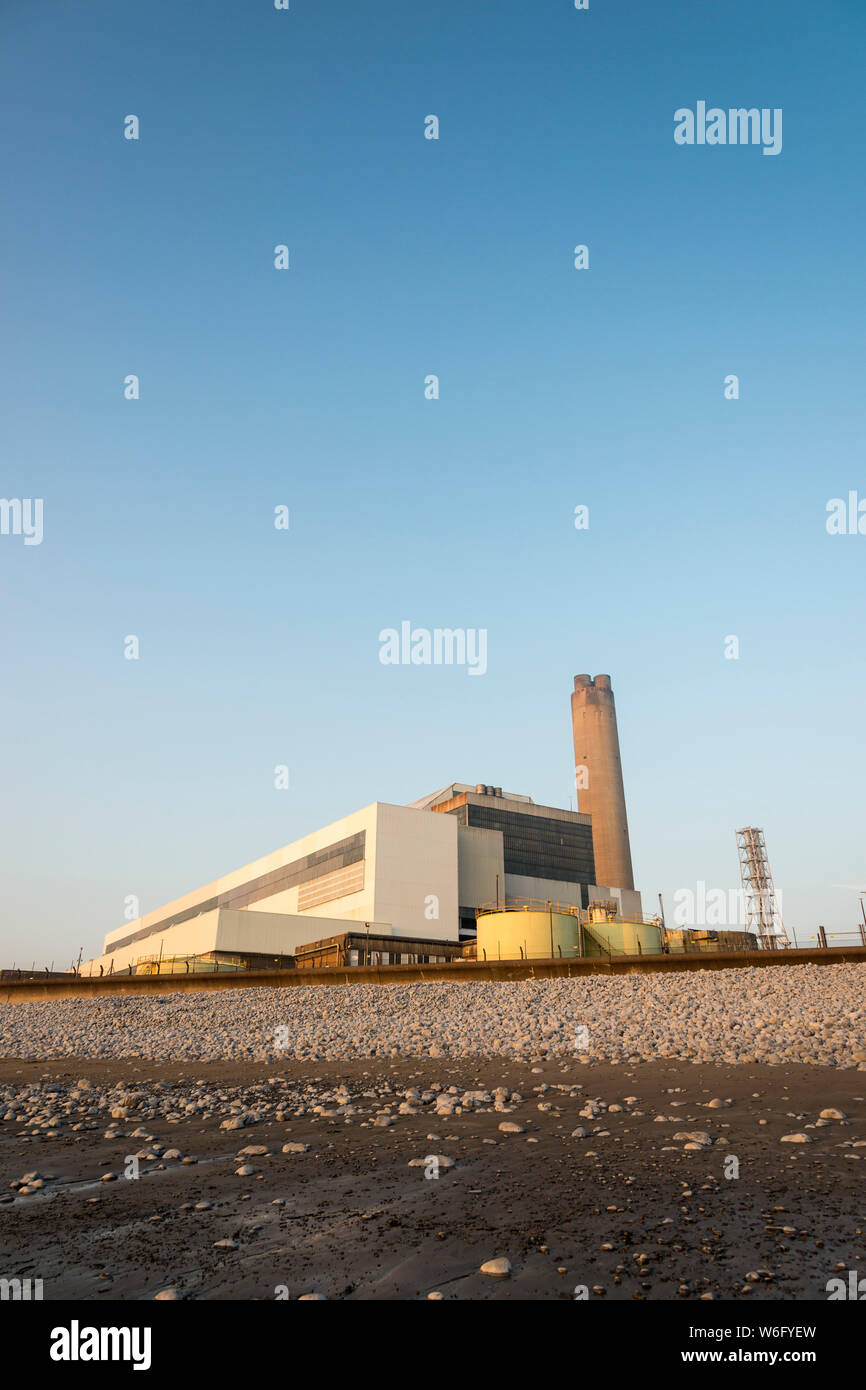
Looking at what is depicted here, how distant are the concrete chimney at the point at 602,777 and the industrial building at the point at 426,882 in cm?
12

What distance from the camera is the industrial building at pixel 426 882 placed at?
4994cm

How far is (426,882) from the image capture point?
57.4m

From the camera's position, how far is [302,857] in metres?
65.1

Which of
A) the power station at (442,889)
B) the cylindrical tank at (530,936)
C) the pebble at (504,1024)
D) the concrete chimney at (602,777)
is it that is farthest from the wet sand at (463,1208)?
the concrete chimney at (602,777)

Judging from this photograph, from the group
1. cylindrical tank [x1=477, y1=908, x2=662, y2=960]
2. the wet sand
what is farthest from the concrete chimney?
the wet sand

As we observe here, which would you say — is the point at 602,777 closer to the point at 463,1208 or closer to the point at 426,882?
the point at 426,882

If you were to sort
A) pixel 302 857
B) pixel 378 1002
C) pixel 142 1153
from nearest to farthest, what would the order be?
pixel 142 1153 < pixel 378 1002 < pixel 302 857

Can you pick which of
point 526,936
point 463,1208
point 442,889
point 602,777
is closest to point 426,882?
point 442,889

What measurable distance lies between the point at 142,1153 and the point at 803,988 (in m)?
14.8

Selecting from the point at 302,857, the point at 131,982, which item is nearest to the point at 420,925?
the point at 302,857
